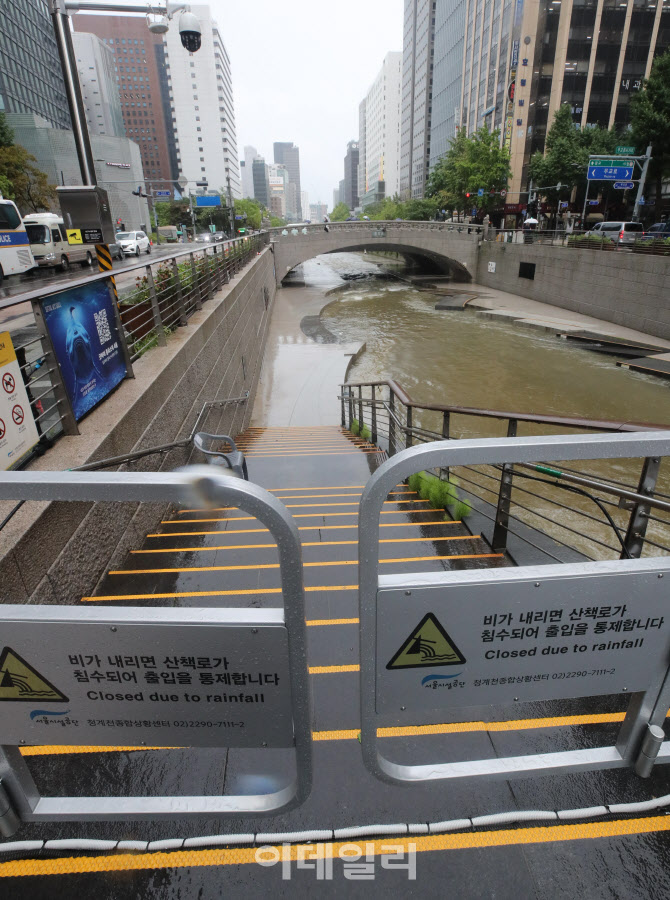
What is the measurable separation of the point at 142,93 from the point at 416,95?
6595 centimetres

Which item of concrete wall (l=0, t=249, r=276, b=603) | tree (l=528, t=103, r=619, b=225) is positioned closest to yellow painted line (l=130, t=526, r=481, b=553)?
concrete wall (l=0, t=249, r=276, b=603)

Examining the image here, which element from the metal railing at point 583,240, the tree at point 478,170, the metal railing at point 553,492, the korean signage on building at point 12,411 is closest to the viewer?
the metal railing at point 553,492

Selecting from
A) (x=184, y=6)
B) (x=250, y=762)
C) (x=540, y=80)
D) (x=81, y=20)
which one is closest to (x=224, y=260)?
(x=184, y=6)

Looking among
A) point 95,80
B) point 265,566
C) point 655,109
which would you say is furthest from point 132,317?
point 95,80

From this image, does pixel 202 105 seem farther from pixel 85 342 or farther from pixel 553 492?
pixel 85 342

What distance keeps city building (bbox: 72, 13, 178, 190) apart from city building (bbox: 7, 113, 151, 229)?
6126 centimetres

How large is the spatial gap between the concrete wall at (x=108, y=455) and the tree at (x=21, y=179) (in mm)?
24963

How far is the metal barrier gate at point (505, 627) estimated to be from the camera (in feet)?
4.57

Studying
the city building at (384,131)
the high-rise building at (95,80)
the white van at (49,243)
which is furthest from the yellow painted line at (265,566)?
the city building at (384,131)

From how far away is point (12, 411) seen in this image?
333 cm

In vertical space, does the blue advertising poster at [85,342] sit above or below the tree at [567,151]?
below

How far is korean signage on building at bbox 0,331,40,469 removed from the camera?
3232 millimetres

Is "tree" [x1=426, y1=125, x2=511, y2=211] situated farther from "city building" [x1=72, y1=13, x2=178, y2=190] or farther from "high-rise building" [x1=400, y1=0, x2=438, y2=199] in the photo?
"city building" [x1=72, y1=13, x2=178, y2=190]

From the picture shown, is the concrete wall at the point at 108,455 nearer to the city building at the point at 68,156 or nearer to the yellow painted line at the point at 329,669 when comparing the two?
the yellow painted line at the point at 329,669
